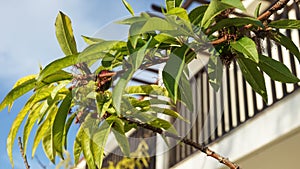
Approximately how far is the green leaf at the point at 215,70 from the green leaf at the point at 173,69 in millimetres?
70

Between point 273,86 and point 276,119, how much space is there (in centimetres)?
48

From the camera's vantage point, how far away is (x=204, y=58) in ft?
2.47

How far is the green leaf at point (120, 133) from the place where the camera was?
73cm

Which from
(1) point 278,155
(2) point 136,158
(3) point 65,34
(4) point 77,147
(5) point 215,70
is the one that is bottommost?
(1) point 278,155

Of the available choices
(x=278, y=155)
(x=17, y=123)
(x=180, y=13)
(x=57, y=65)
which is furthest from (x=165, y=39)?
(x=278, y=155)

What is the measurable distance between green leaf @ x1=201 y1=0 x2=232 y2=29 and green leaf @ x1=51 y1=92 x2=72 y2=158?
24cm

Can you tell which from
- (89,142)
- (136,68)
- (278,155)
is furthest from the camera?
(278,155)

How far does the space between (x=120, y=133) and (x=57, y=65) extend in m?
0.16

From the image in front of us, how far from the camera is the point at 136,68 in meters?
0.54

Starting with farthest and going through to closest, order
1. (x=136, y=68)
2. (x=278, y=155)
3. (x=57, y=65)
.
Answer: (x=278, y=155), (x=57, y=65), (x=136, y=68)

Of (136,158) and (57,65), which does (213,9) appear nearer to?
(57,65)

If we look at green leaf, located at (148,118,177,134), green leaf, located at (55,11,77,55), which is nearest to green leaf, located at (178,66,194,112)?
green leaf, located at (148,118,177,134)

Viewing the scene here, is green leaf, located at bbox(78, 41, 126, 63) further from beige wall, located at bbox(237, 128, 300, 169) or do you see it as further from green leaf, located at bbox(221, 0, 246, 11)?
beige wall, located at bbox(237, 128, 300, 169)

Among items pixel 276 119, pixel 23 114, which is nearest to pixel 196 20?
pixel 23 114
